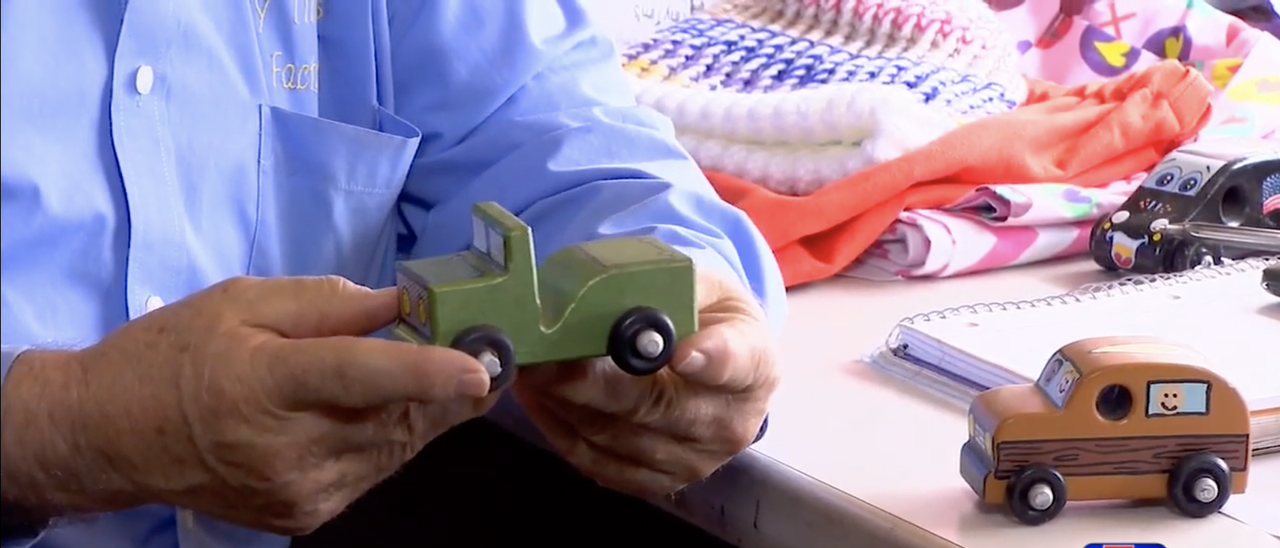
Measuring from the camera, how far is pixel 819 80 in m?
0.83

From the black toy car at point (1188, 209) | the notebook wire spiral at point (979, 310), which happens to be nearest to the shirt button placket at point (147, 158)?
the notebook wire spiral at point (979, 310)

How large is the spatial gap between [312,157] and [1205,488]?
40 cm

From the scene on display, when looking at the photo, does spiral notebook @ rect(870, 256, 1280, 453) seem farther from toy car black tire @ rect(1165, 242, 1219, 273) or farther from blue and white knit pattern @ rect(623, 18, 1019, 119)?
blue and white knit pattern @ rect(623, 18, 1019, 119)

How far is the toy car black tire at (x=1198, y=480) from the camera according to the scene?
1.47ft

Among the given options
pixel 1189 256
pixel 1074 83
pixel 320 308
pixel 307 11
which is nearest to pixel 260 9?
pixel 307 11

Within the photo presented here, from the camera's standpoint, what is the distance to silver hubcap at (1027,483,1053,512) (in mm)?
444

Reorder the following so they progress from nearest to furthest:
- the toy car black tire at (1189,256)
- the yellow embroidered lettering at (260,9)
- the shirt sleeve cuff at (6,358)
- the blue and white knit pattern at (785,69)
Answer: the shirt sleeve cuff at (6,358) < the yellow embroidered lettering at (260,9) < the toy car black tire at (1189,256) < the blue and white knit pattern at (785,69)

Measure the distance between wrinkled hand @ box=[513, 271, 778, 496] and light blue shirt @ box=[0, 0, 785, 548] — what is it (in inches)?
3.4

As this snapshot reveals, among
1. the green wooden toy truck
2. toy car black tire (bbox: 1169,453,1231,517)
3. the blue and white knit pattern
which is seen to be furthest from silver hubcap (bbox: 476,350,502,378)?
the blue and white knit pattern

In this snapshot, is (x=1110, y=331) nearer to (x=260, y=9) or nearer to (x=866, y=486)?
(x=866, y=486)

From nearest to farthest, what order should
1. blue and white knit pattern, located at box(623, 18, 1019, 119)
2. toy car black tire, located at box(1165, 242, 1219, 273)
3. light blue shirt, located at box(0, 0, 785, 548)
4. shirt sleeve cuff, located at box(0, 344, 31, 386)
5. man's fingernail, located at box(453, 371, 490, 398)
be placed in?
1. shirt sleeve cuff, located at box(0, 344, 31, 386)
2. man's fingernail, located at box(453, 371, 490, 398)
3. light blue shirt, located at box(0, 0, 785, 548)
4. toy car black tire, located at box(1165, 242, 1219, 273)
5. blue and white knit pattern, located at box(623, 18, 1019, 119)

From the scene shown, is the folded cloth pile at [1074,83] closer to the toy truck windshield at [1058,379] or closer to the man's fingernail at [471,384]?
the toy truck windshield at [1058,379]

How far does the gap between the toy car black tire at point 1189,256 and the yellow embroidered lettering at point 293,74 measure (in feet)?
1.45

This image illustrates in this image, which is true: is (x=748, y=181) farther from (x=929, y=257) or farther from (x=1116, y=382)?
(x=1116, y=382)
